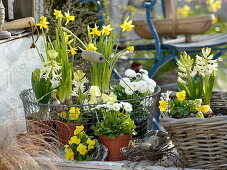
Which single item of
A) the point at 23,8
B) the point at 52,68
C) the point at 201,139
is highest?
the point at 23,8

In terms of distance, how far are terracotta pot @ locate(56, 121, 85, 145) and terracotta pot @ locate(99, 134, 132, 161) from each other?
140mm

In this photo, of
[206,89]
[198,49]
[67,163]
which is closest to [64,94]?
[67,163]

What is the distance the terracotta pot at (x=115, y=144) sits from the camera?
2021mm

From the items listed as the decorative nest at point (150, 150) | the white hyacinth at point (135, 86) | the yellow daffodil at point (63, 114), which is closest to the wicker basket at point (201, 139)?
the decorative nest at point (150, 150)

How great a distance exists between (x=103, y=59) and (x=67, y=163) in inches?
18.8

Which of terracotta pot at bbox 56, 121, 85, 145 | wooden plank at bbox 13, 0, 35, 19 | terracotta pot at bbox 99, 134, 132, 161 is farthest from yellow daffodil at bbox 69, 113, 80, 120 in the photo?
wooden plank at bbox 13, 0, 35, 19

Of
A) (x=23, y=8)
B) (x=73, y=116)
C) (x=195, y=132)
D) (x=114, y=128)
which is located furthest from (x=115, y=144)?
(x=23, y=8)

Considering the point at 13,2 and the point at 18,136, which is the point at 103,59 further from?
the point at 13,2

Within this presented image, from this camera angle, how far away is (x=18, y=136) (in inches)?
82.7

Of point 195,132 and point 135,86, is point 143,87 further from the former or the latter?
point 195,132

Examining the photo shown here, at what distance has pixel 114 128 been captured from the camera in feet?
6.55

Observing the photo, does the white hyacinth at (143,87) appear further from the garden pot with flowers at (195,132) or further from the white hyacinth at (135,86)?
the garden pot with flowers at (195,132)

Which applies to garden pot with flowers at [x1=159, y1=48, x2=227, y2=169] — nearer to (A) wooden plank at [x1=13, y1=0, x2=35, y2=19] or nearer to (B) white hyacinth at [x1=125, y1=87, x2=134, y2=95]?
(B) white hyacinth at [x1=125, y1=87, x2=134, y2=95]

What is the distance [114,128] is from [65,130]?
9.5 inches
